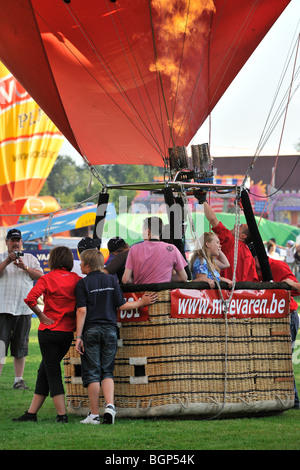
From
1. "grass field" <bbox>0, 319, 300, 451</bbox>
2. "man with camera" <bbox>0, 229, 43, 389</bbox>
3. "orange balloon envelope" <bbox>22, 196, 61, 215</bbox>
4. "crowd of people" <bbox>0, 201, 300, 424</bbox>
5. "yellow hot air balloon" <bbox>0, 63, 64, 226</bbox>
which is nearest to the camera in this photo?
"grass field" <bbox>0, 319, 300, 451</bbox>

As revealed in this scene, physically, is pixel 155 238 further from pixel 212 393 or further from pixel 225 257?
pixel 212 393

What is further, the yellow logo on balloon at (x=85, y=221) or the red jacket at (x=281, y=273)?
the yellow logo on balloon at (x=85, y=221)

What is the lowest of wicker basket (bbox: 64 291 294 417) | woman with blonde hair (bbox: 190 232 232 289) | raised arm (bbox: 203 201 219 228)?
wicker basket (bbox: 64 291 294 417)

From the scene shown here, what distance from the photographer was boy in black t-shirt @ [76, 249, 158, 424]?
17.1ft

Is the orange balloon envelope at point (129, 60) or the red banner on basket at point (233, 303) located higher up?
the orange balloon envelope at point (129, 60)

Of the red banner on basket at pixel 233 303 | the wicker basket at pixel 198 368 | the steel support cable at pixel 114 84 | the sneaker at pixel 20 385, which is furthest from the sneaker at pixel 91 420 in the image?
the steel support cable at pixel 114 84

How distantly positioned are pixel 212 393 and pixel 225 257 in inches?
46.7

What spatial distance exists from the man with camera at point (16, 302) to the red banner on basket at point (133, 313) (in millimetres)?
1551

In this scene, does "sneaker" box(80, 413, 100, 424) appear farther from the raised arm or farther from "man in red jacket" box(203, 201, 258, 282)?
the raised arm

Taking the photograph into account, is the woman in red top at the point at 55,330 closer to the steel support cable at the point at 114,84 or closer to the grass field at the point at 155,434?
the grass field at the point at 155,434

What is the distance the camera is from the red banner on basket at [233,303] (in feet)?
17.6

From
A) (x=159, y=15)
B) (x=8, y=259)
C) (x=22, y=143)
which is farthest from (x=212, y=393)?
(x=22, y=143)

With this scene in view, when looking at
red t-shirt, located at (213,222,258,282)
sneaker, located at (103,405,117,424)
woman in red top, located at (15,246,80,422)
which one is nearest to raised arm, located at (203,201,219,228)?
red t-shirt, located at (213,222,258,282)

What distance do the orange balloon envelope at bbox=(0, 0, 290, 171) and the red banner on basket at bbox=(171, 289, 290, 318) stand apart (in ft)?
10.1
